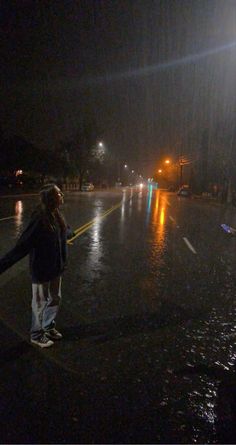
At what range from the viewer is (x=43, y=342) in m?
4.75

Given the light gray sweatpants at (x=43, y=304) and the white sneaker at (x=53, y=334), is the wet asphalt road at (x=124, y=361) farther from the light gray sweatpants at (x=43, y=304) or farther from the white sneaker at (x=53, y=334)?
the light gray sweatpants at (x=43, y=304)

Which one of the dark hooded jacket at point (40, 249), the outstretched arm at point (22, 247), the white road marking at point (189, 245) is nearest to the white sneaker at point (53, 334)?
the dark hooded jacket at point (40, 249)

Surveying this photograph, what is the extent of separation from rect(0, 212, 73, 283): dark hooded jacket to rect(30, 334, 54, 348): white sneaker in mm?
711

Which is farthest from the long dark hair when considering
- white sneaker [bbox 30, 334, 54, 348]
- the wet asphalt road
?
the wet asphalt road

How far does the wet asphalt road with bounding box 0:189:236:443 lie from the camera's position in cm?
324

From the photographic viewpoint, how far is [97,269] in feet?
29.7

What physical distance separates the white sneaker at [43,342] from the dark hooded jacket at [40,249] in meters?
0.71

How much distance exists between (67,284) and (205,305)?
8.47ft

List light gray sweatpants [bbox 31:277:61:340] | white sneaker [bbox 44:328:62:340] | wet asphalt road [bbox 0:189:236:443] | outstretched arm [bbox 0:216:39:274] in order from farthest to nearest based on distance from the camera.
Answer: white sneaker [bbox 44:328:62:340] → light gray sweatpants [bbox 31:277:61:340] → outstretched arm [bbox 0:216:39:274] → wet asphalt road [bbox 0:189:236:443]

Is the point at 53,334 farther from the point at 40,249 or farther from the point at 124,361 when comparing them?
the point at 40,249

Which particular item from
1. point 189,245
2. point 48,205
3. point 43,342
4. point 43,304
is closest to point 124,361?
point 43,342

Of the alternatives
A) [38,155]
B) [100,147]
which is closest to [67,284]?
[38,155]

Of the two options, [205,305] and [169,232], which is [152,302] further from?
[169,232]

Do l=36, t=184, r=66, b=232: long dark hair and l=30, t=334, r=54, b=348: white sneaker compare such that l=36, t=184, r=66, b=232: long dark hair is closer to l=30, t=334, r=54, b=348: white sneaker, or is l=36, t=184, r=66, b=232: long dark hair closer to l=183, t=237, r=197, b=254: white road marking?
l=30, t=334, r=54, b=348: white sneaker
